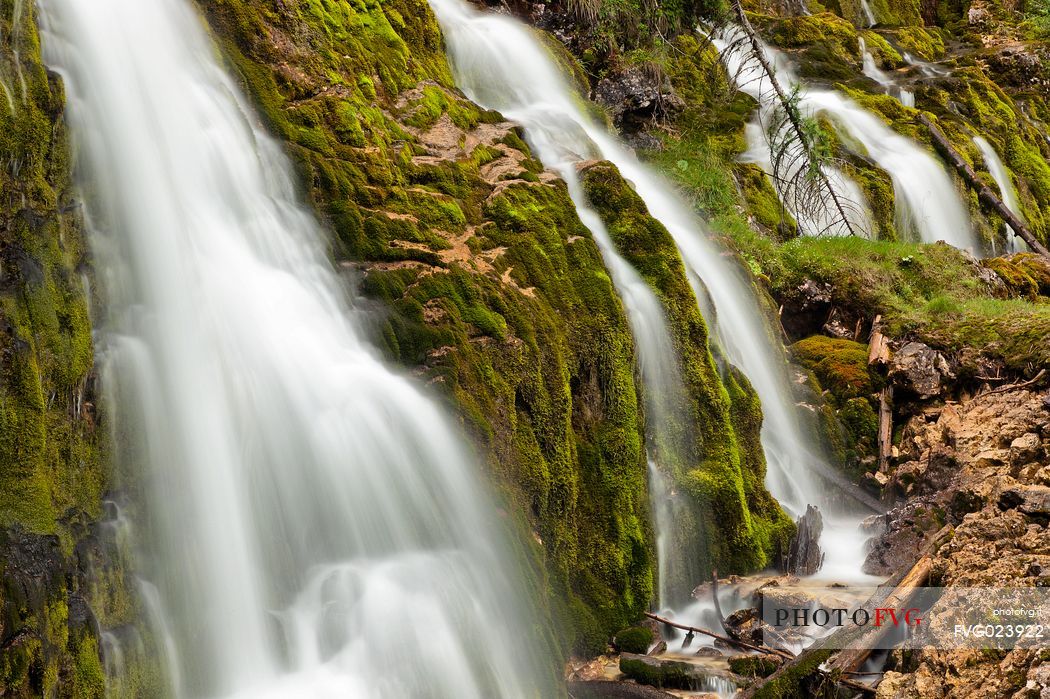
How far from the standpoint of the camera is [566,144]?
978cm

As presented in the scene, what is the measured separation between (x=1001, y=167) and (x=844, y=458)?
1209 cm

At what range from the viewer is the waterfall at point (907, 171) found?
14.7m

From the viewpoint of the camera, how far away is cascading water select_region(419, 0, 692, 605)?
6.89 m

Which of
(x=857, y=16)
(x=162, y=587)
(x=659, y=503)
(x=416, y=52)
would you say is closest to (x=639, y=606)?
(x=659, y=503)

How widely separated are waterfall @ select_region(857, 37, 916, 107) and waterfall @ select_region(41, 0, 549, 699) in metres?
15.5

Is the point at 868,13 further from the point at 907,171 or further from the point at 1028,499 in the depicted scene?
the point at 1028,499

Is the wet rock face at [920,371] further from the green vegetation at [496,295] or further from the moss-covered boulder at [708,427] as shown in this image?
the green vegetation at [496,295]

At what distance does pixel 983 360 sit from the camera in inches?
328

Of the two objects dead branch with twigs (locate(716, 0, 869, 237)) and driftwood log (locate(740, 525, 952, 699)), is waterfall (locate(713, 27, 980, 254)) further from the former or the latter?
driftwood log (locate(740, 525, 952, 699))

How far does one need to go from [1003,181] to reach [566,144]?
11619mm

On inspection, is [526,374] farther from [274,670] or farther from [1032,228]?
[1032,228]

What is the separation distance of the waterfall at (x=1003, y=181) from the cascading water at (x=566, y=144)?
9526 millimetres

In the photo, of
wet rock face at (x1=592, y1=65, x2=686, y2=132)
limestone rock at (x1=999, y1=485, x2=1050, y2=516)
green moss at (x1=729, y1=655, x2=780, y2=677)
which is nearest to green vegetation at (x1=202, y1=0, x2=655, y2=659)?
green moss at (x1=729, y1=655, x2=780, y2=677)

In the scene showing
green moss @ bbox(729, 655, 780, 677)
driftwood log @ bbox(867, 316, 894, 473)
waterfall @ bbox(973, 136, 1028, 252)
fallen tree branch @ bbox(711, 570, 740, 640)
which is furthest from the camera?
waterfall @ bbox(973, 136, 1028, 252)
